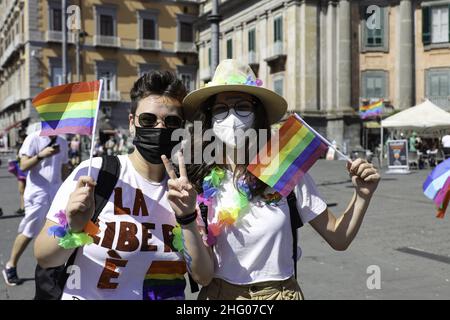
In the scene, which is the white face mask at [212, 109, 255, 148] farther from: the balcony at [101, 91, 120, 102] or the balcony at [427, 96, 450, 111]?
the balcony at [101, 91, 120, 102]

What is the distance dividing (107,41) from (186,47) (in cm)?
748

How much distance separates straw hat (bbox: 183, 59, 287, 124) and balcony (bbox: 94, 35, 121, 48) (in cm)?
4255

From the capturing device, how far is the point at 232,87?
2348 mm

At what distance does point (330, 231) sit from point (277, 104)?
67 cm

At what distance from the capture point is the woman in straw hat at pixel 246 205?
2186 mm

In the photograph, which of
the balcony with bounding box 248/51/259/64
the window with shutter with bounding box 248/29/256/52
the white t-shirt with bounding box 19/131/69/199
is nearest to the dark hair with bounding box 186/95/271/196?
the white t-shirt with bounding box 19/131/69/199

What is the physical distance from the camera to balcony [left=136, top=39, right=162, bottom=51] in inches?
1750

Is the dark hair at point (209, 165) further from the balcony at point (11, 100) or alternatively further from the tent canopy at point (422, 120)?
the balcony at point (11, 100)

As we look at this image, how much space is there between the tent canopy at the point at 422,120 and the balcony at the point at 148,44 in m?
29.9

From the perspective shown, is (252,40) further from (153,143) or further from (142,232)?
(142,232)

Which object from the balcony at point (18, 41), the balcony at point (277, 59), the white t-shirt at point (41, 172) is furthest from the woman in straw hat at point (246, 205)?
the balcony at point (18, 41)

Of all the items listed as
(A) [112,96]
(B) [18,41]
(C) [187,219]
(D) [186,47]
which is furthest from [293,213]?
(B) [18,41]

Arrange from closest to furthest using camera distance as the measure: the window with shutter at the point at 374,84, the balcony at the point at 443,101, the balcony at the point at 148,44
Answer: the balcony at the point at 443,101, the window with shutter at the point at 374,84, the balcony at the point at 148,44
